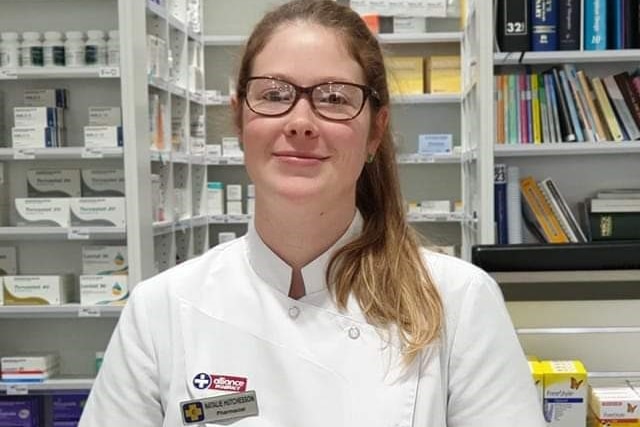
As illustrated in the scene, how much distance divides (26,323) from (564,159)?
3.01 metres

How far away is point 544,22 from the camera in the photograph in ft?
11.3

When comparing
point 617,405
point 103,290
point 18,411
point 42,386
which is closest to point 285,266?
point 617,405

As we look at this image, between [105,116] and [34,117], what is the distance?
35cm

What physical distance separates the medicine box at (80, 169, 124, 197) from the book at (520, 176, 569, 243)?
2.08 meters

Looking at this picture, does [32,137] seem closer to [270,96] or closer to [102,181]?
[102,181]

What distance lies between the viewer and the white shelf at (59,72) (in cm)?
371

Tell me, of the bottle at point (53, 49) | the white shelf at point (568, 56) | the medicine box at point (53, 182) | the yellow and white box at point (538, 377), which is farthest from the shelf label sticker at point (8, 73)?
the yellow and white box at point (538, 377)

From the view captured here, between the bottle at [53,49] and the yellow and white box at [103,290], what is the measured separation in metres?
1.10

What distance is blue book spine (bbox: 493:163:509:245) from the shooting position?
11.6 ft

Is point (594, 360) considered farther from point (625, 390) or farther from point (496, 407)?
point (496, 407)

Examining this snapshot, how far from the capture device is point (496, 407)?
1.21 metres

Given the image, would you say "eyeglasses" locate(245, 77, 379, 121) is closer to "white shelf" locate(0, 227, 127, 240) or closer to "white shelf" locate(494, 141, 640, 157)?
"white shelf" locate(494, 141, 640, 157)

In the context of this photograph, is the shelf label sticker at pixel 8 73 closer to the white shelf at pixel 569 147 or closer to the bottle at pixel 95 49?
the bottle at pixel 95 49

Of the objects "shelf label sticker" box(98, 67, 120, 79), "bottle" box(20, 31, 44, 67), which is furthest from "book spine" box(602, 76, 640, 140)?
"bottle" box(20, 31, 44, 67)
